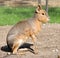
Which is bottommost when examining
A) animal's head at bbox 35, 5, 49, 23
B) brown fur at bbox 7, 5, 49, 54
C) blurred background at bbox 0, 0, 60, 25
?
blurred background at bbox 0, 0, 60, 25

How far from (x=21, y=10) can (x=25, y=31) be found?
29.2 feet

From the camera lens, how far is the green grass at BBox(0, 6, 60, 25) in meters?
12.8

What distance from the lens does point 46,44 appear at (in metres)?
8.17

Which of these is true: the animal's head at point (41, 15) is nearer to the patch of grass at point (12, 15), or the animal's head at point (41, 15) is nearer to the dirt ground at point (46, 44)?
the dirt ground at point (46, 44)

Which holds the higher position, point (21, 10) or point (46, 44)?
point (46, 44)

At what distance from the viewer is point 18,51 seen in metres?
7.20

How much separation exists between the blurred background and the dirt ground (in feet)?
8.22

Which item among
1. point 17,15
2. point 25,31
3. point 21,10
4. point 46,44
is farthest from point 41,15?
point 21,10

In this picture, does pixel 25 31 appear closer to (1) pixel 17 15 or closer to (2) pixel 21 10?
(1) pixel 17 15

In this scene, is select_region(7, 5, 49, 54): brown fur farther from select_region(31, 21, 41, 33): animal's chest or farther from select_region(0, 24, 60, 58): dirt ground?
select_region(0, 24, 60, 58): dirt ground

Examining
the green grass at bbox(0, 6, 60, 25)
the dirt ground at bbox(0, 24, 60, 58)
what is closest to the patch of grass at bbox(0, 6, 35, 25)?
the green grass at bbox(0, 6, 60, 25)

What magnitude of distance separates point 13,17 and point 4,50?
20.9 ft

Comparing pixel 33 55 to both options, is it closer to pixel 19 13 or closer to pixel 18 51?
pixel 18 51

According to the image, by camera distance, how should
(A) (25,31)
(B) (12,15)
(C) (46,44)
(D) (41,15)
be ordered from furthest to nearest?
1. (B) (12,15)
2. (C) (46,44)
3. (D) (41,15)
4. (A) (25,31)
